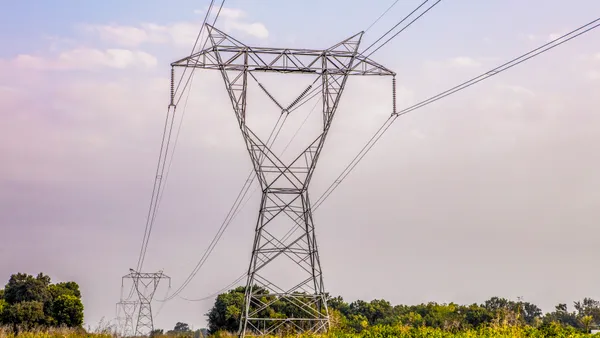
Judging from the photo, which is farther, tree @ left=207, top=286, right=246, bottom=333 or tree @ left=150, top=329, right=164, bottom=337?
tree @ left=150, top=329, right=164, bottom=337

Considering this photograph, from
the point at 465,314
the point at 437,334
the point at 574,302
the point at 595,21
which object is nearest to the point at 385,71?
the point at 437,334

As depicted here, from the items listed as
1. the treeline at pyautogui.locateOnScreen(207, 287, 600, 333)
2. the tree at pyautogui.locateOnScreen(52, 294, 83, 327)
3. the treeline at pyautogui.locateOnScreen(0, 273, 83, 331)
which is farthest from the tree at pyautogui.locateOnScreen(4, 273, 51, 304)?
the treeline at pyautogui.locateOnScreen(207, 287, 600, 333)

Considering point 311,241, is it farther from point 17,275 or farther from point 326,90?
point 17,275

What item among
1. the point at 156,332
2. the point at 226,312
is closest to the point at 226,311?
the point at 226,312

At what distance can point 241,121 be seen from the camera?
37.8 metres

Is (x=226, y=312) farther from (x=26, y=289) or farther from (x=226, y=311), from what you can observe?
(x=26, y=289)

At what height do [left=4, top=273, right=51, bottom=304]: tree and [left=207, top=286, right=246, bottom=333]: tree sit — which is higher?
[left=4, top=273, right=51, bottom=304]: tree

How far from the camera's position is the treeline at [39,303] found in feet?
301

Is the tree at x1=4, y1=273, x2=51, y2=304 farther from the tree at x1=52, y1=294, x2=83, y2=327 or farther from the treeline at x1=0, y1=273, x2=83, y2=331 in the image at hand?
the tree at x1=52, y1=294, x2=83, y2=327

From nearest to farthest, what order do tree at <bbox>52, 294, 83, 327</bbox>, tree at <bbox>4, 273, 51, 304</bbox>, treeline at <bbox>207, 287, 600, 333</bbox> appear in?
treeline at <bbox>207, 287, 600, 333</bbox> → tree at <bbox>52, 294, 83, 327</bbox> → tree at <bbox>4, 273, 51, 304</bbox>

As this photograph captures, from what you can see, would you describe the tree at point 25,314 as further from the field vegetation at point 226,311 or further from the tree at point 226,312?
the tree at point 226,312

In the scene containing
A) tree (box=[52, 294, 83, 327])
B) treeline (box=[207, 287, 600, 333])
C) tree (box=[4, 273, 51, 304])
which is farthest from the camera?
tree (box=[4, 273, 51, 304])

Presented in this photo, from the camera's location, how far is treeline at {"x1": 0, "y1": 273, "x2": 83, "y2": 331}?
91750mm

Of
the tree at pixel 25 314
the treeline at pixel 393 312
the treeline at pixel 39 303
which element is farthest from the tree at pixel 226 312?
the tree at pixel 25 314
